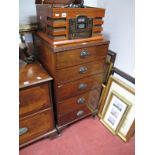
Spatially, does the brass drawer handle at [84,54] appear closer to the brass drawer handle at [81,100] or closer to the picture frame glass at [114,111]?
the brass drawer handle at [81,100]

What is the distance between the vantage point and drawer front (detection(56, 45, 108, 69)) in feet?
3.66

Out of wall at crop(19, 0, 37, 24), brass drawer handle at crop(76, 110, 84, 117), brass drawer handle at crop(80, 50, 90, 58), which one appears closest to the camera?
brass drawer handle at crop(80, 50, 90, 58)

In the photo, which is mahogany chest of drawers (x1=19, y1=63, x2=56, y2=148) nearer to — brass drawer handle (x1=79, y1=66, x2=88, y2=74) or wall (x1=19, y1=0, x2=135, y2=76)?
brass drawer handle (x1=79, y1=66, x2=88, y2=74)

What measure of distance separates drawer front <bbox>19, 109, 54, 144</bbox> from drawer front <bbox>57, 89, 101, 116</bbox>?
0.38 feet

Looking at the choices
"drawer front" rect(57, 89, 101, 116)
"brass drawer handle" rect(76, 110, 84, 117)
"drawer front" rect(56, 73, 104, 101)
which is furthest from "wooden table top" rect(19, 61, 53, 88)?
"brass drawer handle" rect(76, 110, 84, 117)

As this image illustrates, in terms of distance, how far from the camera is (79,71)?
127 centimetres

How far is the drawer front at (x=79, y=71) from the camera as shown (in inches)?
46.9

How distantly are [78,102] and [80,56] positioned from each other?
480 millimetres

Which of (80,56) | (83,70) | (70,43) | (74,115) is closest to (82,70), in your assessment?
(83,70)

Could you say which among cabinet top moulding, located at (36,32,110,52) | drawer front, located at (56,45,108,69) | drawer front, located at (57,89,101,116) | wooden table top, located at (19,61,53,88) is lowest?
drawer front, located at (57,89,101,116)
